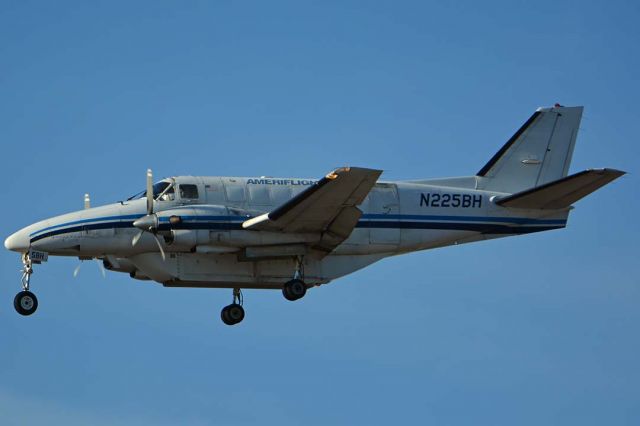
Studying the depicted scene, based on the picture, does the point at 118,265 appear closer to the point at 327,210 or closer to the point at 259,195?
the point at 259,195

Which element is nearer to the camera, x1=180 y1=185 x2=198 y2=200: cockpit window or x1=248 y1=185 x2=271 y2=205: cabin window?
x1=180 y1=185 x2=198 y2=200: cockpit window

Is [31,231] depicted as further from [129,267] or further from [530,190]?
[530,190]

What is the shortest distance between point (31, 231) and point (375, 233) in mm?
8524

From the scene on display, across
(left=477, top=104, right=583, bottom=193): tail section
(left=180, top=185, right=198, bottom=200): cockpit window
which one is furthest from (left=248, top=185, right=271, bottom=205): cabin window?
(left=477, top=104, right=583, bottom=193): tail section

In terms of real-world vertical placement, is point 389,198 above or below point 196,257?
above

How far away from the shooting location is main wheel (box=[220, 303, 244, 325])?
3139 centimetres

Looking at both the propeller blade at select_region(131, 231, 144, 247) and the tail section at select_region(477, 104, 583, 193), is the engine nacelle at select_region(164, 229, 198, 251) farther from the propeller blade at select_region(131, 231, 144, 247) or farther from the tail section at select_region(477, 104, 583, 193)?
the tail section at select_region(477, 104, 583, 193)

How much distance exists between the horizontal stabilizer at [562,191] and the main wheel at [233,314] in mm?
7314

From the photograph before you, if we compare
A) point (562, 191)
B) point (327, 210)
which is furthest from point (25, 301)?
point (562, 191)

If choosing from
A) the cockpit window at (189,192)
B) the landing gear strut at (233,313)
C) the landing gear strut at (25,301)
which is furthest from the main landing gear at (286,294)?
the landing gear strut at (25,301)

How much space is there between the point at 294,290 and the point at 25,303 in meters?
6.42

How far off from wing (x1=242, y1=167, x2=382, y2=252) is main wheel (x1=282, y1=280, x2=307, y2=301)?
1.05m

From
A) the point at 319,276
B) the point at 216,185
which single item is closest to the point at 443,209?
the point at 319,276

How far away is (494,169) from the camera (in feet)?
109
